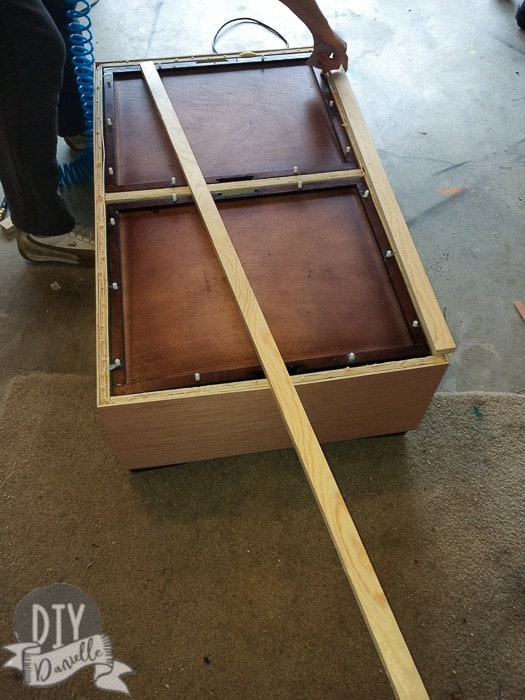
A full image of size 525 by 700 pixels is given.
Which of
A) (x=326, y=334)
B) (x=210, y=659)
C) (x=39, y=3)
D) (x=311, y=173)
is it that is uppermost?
(x=39, y=3)

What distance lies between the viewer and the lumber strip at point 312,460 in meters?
0.72

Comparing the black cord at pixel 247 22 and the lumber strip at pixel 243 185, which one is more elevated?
the black cord at pixel 247 22

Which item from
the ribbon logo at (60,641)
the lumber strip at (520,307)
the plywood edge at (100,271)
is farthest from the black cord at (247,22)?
the ribbon logo at (60,641)

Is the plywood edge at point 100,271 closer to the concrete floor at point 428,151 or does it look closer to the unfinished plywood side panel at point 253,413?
the unfinished plywood side panel at point 253,413

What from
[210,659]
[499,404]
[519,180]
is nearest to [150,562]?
[210,659]

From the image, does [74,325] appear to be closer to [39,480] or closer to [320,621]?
[39,480]

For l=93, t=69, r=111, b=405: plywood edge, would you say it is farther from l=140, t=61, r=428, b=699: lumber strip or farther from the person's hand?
the person's hand

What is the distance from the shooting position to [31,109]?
116cm

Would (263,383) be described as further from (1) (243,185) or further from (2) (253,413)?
(1) (243,185)

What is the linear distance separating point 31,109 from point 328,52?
31.3 inches

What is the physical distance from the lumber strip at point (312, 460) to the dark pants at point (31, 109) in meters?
0.30

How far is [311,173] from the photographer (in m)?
1.31

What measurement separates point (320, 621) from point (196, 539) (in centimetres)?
31

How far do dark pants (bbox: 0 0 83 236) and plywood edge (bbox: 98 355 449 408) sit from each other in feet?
2.15
